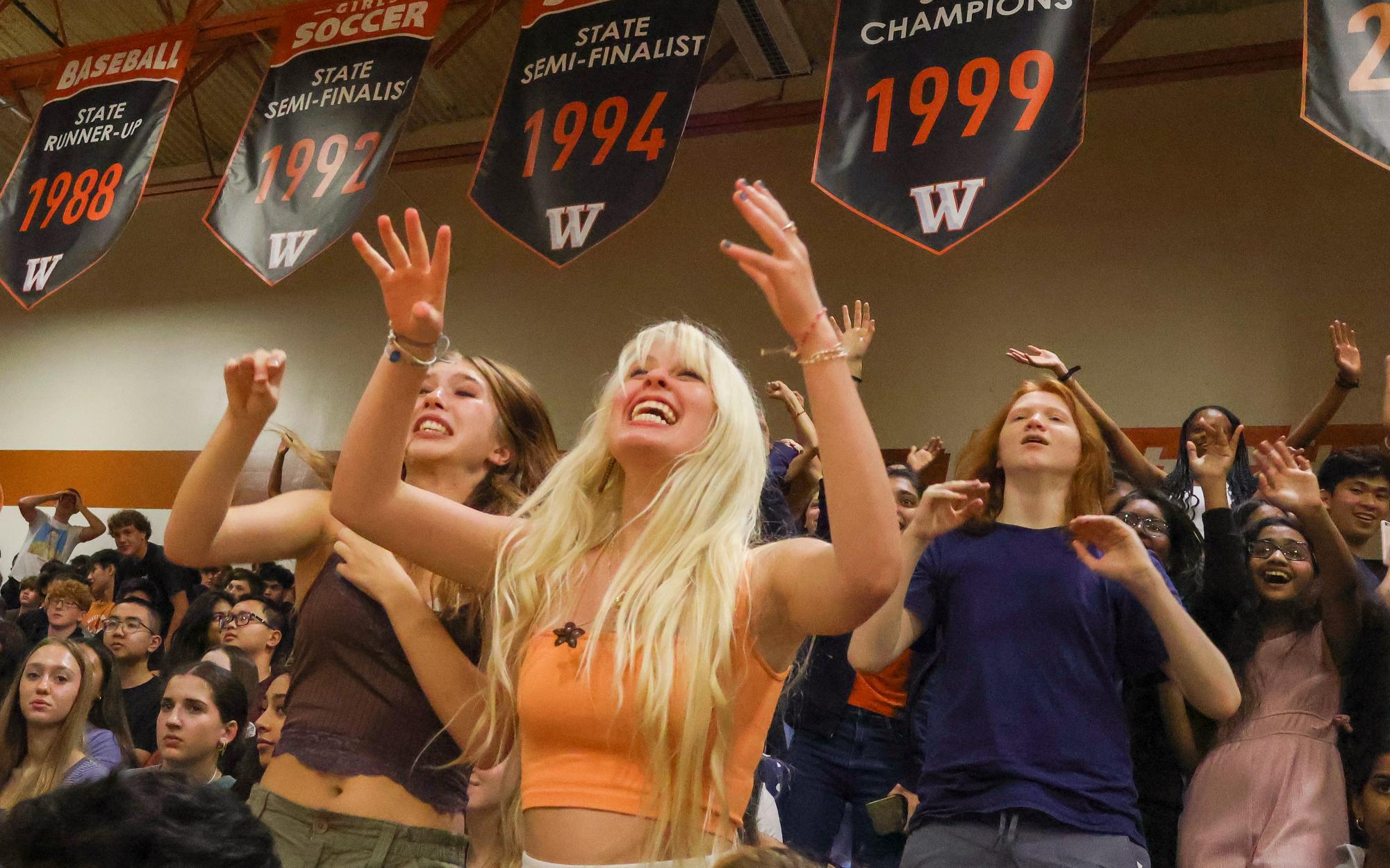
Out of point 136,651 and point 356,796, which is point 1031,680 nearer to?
point 356,796

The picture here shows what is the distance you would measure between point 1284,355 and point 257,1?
7.07 metres

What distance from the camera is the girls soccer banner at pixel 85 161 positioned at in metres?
6.16

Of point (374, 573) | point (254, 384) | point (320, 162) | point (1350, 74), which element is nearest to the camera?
point (254, 384)

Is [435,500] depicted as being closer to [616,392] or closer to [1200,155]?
[616,392]

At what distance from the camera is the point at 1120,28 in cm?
695

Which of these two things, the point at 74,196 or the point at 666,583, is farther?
the point at 74,196

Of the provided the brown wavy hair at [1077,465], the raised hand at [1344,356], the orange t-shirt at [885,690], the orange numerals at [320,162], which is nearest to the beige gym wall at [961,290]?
the orange numerals at [320,162]

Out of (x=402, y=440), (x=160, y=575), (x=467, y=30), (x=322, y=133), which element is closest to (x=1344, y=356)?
(x=402, y=440)

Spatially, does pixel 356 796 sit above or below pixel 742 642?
below

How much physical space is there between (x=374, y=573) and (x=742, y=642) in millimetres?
704

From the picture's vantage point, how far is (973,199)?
4.14 m

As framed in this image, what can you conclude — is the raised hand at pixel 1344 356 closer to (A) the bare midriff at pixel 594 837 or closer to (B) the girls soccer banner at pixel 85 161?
(A) the bare midriff at pixel 594 837

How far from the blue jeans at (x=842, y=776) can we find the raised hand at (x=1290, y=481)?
3.67 ft

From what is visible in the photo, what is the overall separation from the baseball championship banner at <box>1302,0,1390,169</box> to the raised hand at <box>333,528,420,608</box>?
3.16 metres
